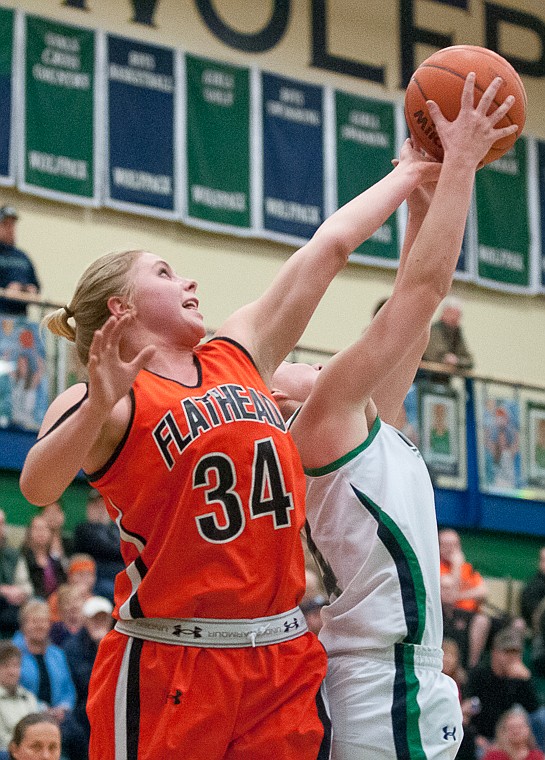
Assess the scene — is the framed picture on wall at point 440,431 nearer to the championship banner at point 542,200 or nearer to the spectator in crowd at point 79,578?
the championship banner at point 542,200

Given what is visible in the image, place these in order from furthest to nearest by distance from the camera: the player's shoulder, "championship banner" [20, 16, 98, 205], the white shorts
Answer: "championship banner" [20, 16, 98, 205]
the white shorts
the player's shoulder

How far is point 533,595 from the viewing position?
43.4 feet

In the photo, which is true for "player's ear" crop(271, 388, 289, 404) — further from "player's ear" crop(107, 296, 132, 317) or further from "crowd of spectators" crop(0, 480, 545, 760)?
"crowd of spectators" crop(0, 480, 545, 760)

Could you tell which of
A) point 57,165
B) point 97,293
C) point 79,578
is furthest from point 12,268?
point 97,293

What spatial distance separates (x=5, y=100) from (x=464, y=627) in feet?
22.4

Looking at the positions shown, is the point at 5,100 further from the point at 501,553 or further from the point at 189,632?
the point at 189,632

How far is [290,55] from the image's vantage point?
15.8m

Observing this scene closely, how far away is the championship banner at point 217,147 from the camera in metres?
14.8

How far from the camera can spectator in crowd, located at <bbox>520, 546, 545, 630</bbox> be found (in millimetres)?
13195

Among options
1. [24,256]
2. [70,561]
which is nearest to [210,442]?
[70,561]

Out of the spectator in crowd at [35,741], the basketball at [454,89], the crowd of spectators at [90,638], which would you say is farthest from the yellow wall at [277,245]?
the basketball at [454,89]

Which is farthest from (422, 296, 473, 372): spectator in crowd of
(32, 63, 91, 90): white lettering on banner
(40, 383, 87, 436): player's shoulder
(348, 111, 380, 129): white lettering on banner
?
(40, 383, 87, 436): player's shoulder

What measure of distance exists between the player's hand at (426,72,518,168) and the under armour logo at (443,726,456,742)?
1567mm

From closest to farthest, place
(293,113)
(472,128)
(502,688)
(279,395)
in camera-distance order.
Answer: (472,128) → (279,395) → (502,688) → (293,113)
